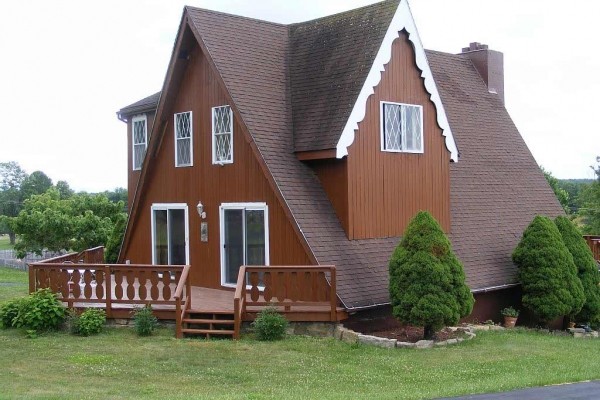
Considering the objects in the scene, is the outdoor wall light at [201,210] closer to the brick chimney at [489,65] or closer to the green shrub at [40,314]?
the green shrub at [40,314]

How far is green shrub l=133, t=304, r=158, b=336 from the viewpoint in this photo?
1516 centimetres

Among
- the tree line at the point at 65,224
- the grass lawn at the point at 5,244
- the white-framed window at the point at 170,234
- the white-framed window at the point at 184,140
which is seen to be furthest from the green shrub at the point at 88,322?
the grass lawn at the point at 5,244

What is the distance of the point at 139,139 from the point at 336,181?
921cm

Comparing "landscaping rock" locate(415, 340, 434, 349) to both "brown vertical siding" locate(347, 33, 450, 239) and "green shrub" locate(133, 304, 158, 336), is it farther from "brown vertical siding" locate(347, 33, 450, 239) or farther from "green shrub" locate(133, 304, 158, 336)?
"green shrub" locate(133, 304, 158, 336)

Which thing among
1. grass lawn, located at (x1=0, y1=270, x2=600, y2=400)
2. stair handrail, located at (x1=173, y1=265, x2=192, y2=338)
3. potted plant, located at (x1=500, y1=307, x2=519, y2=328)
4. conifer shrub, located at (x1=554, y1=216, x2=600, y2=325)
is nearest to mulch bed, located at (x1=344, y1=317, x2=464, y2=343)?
grass lawn, located at (x1=0, y1=270, x2=600, y2=400)

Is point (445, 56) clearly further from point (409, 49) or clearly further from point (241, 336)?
point (241, 336)

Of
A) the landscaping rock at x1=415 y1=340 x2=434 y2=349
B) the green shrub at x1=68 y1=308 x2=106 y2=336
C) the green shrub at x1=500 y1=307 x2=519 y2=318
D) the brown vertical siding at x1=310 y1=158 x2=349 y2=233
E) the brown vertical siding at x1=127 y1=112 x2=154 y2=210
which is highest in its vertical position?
the brown vertical siding at x1=127 y1=112 x2=154 y2=210

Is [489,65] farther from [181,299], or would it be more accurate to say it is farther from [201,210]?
[181,299]

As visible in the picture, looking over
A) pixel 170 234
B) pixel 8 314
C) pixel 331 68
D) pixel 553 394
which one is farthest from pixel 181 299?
pixel 553 394

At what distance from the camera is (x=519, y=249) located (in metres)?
18.8

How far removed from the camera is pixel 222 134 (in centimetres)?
1838

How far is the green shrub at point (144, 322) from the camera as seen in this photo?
1516 cm

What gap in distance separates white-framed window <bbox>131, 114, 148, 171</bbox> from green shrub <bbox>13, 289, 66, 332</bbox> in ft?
27.8

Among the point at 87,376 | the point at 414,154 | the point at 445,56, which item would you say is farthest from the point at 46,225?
the point at 87,376
